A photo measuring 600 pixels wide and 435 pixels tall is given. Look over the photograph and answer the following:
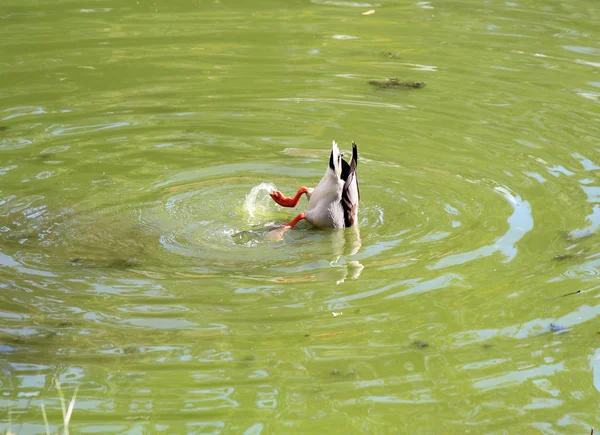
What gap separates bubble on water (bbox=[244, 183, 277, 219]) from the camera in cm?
642

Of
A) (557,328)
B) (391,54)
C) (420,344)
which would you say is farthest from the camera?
(391,54)

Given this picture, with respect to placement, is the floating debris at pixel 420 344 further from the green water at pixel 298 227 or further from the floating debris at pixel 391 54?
the floating debris at pixel 391 54

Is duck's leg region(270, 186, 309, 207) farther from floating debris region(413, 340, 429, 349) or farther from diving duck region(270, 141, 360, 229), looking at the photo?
floating debris region(413, 340, 429, 349)

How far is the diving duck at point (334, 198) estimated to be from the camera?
5.80 metres

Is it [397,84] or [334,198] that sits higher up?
[397,84]

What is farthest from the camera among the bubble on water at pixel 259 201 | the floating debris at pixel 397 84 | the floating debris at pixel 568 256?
the floating debris at pixel 397 84

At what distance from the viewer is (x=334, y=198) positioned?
19.3 ft

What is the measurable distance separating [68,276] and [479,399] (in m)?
2.52

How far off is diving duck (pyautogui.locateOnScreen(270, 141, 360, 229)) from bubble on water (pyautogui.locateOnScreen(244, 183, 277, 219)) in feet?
1.18

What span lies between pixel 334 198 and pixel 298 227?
47 cm

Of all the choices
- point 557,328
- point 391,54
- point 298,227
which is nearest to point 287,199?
point 298,227

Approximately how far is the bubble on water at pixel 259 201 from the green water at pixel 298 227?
0.06ft

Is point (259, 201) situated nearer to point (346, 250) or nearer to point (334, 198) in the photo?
point (334, 198)

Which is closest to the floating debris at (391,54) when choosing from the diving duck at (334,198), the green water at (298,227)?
the green water at (298,227)
